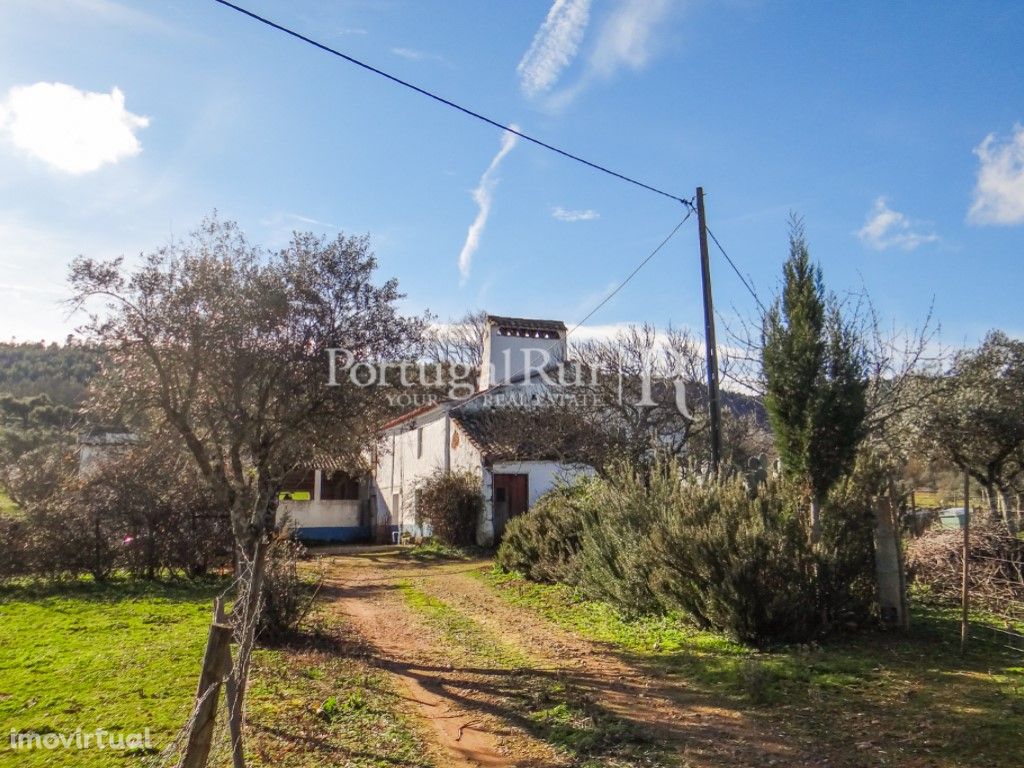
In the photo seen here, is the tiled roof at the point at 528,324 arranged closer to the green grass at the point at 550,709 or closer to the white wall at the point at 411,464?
the white wall at the point at 411,464

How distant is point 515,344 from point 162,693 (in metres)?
20.9

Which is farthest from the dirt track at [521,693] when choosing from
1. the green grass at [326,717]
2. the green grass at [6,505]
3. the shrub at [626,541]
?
the green grass at [6,505]

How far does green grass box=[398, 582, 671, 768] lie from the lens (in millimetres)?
5359

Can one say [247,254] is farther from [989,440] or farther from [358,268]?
[989,440]

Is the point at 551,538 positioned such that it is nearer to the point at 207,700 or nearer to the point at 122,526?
the point at 122,526

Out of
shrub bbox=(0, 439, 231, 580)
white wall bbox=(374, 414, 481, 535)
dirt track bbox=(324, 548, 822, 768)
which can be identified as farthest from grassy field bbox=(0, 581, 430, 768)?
white wall bbox=(374, 414, 481, 535)

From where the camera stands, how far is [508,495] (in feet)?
76.5

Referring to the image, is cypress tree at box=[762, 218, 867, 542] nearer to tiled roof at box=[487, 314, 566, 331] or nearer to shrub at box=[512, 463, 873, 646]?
shrub at box=[512, 463, 873, 646]

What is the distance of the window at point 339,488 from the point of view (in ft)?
109

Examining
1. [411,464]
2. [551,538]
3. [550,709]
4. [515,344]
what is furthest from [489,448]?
[550,709]

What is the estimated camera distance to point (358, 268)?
8.97m

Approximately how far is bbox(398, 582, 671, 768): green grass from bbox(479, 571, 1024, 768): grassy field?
1.26 metres

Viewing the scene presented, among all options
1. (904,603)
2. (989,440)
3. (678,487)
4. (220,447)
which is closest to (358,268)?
(220,447)

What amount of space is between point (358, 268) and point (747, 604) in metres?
6.41
